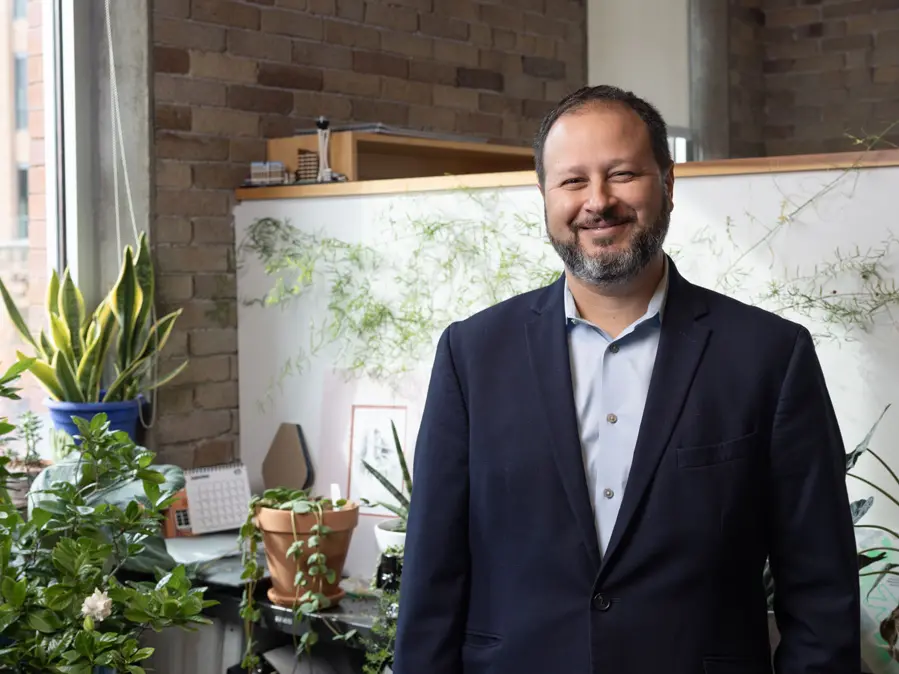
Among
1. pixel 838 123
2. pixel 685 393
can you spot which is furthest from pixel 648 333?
pixel 838 123

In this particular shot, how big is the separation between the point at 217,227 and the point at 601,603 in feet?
7.55

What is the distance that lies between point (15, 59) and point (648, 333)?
7.83 ft

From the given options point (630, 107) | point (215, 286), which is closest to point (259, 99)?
point (215, 286)

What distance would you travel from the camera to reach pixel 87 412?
325 cm

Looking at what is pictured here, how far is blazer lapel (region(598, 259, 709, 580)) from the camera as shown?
1.66 meters

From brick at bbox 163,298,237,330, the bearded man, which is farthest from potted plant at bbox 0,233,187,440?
the bearded man

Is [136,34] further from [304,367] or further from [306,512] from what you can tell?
[306,512]

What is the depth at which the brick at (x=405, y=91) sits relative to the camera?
14.0ft

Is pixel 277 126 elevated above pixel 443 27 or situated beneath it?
situated beneath

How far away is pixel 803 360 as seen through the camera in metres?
1.70

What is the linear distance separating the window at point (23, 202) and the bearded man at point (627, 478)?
207 cm

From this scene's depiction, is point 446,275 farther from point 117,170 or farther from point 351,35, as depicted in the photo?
point 351,35

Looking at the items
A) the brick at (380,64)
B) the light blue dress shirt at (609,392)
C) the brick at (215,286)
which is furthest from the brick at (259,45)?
the light blue dress shirt at (609,392)

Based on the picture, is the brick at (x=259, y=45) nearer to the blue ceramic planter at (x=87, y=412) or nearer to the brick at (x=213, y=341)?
the brick at (x=213, y=341)
